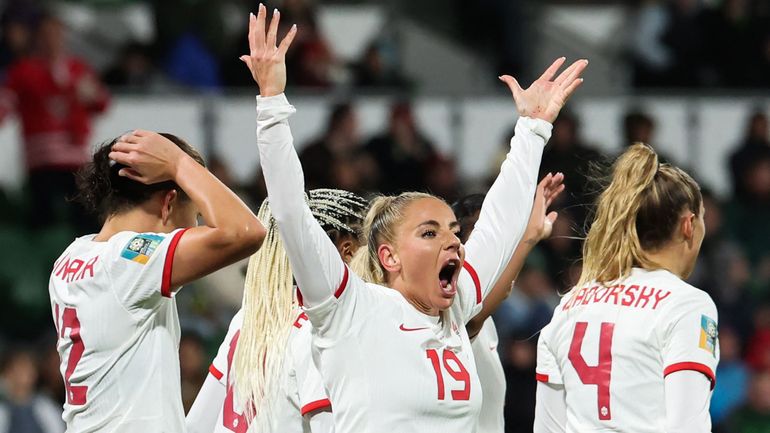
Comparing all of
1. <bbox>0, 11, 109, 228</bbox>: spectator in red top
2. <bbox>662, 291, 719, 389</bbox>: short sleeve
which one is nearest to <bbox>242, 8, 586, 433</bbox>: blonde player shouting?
<bbox>662, 291, 719, 389</bbox>: short sleeve

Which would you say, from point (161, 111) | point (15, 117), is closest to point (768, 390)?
point (161, 111)

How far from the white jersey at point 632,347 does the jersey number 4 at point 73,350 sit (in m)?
1.54

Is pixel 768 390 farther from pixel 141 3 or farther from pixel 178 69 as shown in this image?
pixel 141 3

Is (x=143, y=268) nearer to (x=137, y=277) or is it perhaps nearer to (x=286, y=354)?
(x=137, y=277)

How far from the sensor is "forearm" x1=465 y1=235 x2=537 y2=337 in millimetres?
4727

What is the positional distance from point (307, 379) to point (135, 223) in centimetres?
71

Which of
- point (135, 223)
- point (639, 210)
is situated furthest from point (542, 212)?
Answer: point (135, 223)

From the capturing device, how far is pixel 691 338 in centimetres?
423

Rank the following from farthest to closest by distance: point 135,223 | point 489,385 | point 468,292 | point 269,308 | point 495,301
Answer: point 489,385 < point 495,301 < point 269,308 < point 468,292 < point 135,223

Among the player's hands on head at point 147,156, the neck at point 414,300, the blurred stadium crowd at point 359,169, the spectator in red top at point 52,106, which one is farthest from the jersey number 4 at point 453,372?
the spectator in red top at point 52,106

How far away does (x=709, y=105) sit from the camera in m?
11.5

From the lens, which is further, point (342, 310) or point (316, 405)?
point (316, 405)

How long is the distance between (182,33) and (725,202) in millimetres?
4653

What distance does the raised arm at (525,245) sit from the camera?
473 cm
